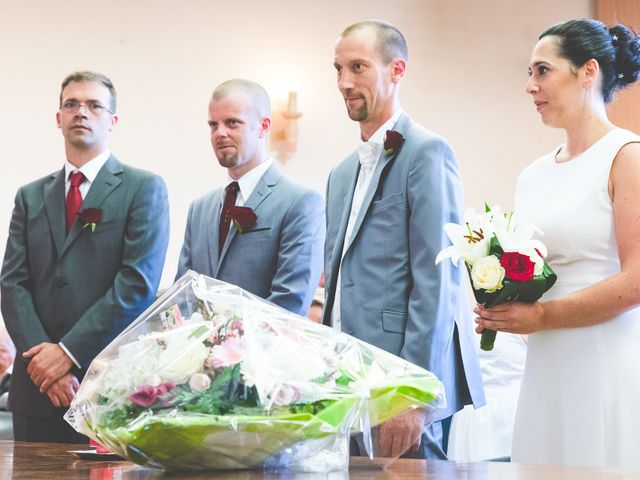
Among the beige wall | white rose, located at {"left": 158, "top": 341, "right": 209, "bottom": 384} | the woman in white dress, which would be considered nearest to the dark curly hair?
the woman in white dress

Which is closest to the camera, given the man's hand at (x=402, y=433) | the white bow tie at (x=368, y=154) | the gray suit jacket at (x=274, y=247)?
the man's hand at (x=402, y=433)

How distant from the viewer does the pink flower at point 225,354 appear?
1462 millimetres

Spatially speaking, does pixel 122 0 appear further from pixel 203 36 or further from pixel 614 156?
pixel 614 156

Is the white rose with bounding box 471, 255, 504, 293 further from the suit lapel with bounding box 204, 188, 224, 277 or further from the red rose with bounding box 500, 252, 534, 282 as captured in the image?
the suit lapel with bounding box 204, 188, 224, 277

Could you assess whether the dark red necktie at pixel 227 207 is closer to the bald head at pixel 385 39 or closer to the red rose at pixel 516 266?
the bald head at pixel 385 39

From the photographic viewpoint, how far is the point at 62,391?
134 inches

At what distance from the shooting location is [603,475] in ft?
4.57

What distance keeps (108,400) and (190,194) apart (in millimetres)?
5337

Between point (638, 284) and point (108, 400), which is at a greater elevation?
point (638, 284)

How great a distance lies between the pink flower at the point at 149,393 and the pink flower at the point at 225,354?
0.22ft

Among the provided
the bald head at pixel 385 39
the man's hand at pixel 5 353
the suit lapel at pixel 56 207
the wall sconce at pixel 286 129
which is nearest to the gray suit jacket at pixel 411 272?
the bald head at pixel 385 39

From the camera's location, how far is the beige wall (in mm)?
6285

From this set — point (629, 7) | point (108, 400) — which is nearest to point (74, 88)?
point (108, 400)

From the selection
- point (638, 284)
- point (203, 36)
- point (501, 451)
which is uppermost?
point (203, 36)
